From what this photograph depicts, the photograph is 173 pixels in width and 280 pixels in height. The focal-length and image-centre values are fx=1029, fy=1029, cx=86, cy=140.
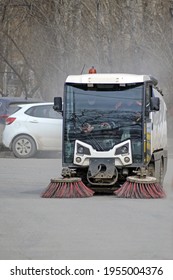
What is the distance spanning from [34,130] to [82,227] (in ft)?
48.9

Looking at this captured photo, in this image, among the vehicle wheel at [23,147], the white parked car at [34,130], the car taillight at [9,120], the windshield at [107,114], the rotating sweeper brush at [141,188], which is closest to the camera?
the rotating sweeper brush at [141,188]

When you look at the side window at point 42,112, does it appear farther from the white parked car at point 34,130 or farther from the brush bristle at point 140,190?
the brush bristle at point 140,190

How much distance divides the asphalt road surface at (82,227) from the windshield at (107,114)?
40.4 inches

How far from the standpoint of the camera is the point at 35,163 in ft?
86.8

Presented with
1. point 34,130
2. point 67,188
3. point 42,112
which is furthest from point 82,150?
point 42,112

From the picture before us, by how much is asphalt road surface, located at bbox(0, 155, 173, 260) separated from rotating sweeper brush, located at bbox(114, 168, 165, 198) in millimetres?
144

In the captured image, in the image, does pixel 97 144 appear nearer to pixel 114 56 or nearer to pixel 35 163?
pixel 35 163

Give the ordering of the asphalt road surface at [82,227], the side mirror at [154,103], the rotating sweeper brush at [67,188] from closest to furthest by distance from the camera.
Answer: the asphalt road surface at [82,227], the rotating sweeper brush at [67,188], the side mirror at [154,103]

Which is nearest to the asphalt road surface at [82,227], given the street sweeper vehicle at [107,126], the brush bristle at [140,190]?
the brush bristle at [140,190]

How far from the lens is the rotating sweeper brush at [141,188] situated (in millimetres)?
17156

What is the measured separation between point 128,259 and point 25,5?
3737cm

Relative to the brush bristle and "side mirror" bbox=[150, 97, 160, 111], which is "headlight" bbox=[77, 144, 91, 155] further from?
"side mirror" bbox=[150, 97, 160, 111]

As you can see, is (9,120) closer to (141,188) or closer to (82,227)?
(141,188)

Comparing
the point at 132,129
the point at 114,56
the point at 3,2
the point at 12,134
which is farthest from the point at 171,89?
the point at 132,129
